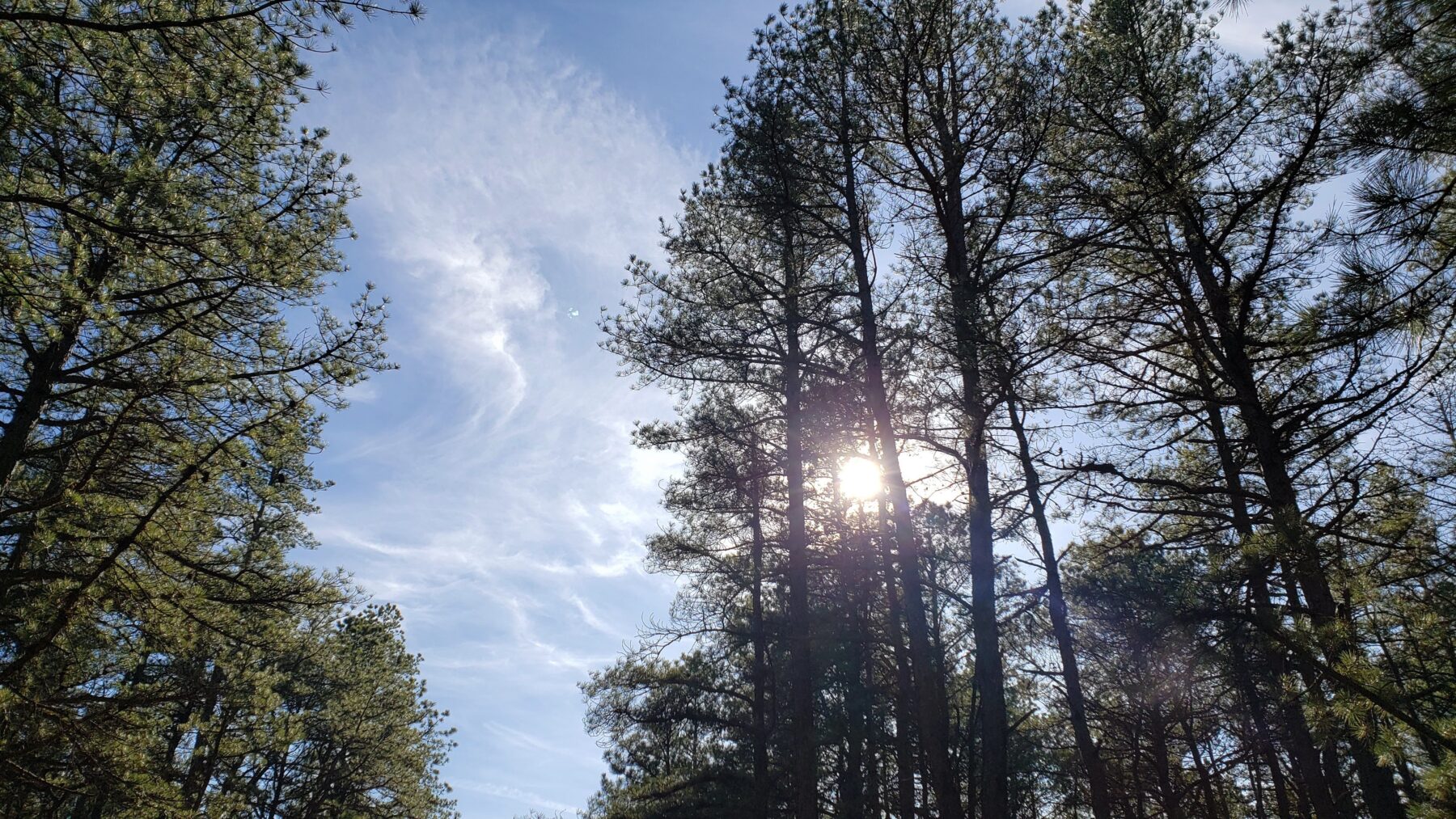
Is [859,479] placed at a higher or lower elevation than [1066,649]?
higher

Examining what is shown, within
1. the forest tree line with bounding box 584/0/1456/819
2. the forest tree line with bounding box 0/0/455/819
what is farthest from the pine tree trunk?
the forest tree line with bounding box 0/0/455/819

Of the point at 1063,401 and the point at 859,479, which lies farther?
the point at 859,479

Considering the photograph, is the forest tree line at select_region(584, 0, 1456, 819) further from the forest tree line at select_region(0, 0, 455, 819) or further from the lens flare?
the forest tree line at select_region(0, 0, 455, 819)

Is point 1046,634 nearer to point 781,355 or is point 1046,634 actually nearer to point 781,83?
point 781,355

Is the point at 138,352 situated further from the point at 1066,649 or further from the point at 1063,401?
the point at 1066,649

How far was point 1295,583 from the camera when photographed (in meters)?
9.01

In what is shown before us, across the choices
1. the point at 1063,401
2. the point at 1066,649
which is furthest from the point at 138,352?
the point at 1066,649

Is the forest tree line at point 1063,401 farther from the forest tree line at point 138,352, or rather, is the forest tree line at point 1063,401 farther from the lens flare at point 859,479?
the forest tree line at point 138,352

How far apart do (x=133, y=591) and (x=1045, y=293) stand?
27.3 feet

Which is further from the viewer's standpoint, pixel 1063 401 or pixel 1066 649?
pixel 1066 649

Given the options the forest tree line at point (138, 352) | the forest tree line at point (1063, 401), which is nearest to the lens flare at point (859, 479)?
the forest tree line at point (1063, 401)

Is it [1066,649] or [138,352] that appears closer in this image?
[138,352]

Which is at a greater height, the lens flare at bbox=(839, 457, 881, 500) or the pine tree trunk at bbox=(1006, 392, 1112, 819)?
the lens flare at bbox=(839, 457, 881, 500)

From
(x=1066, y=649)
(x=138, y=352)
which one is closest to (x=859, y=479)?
(x=1066, y=649)
